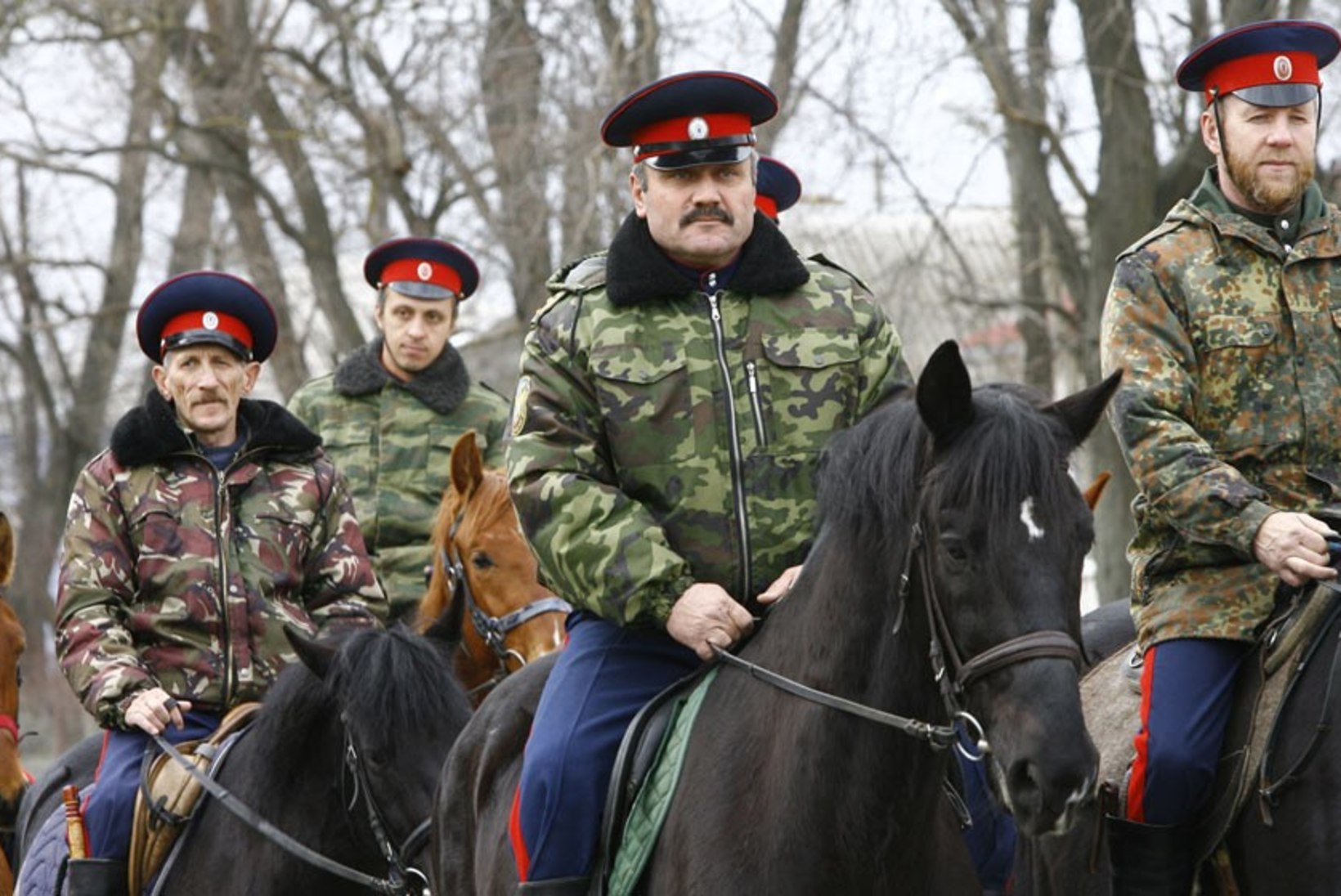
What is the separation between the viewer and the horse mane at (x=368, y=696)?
711cm

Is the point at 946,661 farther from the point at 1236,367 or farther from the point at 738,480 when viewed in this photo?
the point at 1236,367

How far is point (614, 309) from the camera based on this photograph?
225 inches

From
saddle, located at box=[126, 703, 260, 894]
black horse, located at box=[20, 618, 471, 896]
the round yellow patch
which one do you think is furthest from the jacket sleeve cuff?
saddle, located at box=[126, 703, 260, 894]

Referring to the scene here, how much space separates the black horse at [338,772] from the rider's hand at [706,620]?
1.92 m

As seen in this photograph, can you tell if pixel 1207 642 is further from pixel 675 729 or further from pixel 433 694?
pixel 433 694

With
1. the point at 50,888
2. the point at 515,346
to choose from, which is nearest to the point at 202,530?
the point at 50,888

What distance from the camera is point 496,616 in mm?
9422

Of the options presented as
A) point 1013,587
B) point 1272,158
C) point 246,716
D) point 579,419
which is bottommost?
point 246,716

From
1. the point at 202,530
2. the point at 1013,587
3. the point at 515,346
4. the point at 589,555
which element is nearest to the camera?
the point at 1013,587

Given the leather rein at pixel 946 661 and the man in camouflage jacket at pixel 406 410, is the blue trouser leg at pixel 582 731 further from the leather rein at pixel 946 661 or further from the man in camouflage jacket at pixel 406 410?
the man in camouflage jacket at pixel 406 410

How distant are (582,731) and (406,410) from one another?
5329mm

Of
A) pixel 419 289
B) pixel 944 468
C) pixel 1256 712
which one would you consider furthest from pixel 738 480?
pixel 419 289

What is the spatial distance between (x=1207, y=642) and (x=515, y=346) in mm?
18787

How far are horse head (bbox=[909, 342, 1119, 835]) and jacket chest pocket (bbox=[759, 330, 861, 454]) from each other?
2.46 ft
